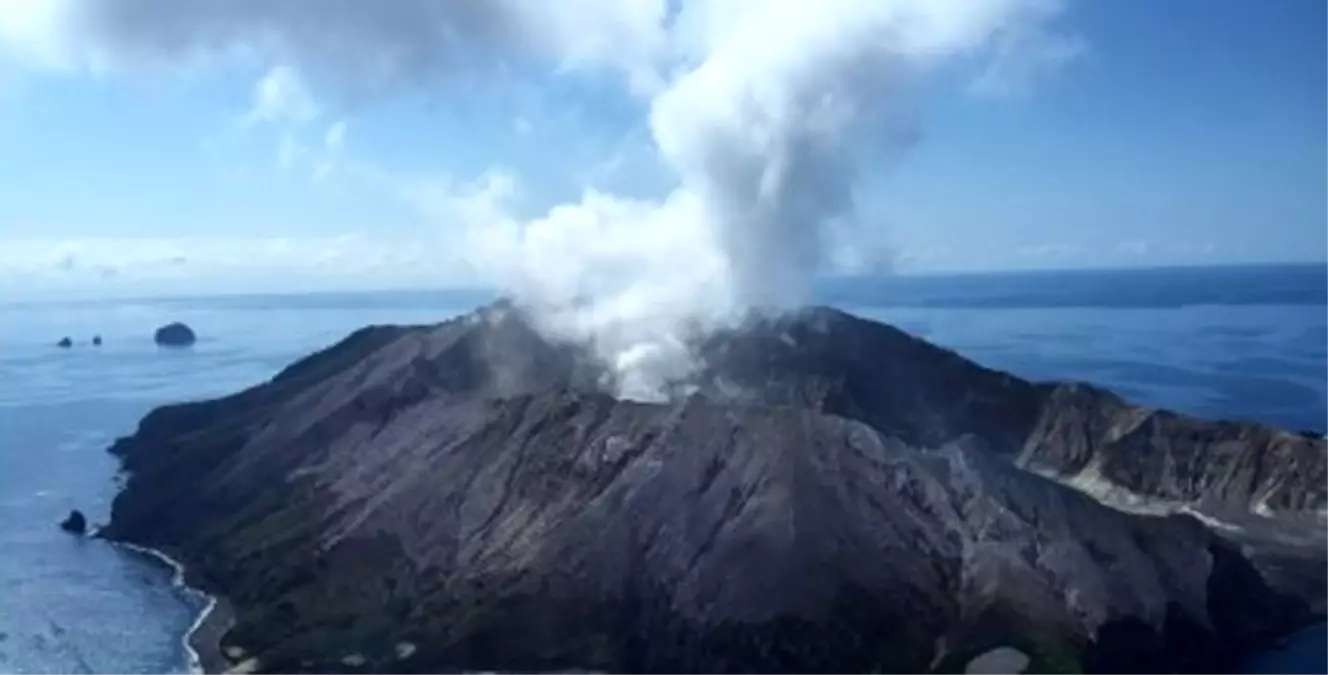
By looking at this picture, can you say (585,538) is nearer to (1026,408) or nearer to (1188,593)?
(1188,593)

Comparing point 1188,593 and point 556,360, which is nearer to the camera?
point 1188,593

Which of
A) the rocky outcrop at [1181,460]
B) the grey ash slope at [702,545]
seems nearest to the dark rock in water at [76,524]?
the grey ash slope at [702,545]

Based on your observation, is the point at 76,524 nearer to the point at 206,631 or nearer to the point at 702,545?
the point at 206,631

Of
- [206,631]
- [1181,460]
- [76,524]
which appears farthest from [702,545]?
[76,524]

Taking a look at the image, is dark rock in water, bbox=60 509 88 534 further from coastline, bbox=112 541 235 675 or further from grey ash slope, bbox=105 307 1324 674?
coastline, bbox=112 541 235 675

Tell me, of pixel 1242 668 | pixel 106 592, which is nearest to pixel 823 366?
pixel 1242 668

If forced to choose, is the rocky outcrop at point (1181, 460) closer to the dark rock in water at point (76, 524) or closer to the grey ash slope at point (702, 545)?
the grey ash slope at point (702, 545)
